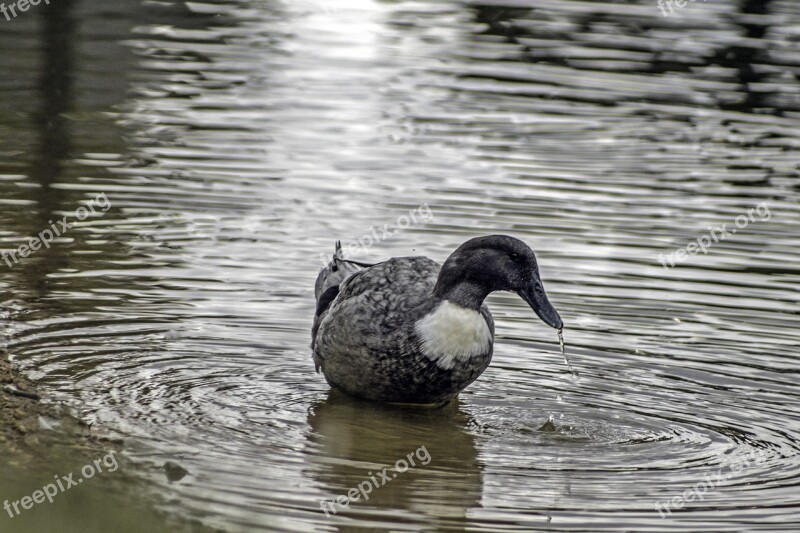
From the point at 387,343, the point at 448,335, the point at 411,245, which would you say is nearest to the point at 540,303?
the point at 448,335

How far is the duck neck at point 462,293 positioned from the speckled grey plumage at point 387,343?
7 centimetres

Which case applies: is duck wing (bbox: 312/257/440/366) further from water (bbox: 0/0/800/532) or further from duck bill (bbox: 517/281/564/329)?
duck bill (bbox: 517/281/564/329)

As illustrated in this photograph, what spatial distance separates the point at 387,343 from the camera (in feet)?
26.6

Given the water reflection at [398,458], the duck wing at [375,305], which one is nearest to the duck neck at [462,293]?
the duck wing at [375,305]

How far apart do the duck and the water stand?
0.83 feet

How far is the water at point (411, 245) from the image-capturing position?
7.26 metres

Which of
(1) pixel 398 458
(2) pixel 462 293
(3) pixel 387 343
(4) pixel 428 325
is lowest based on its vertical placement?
(1) pixel 398 458

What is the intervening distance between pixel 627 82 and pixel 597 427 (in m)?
11.6

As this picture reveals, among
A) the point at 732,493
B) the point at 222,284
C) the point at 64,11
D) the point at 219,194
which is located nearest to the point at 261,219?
the point at 219,194

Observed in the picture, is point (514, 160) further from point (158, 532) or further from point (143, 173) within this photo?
point (158, 532)

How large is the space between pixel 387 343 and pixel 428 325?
10.6 inches

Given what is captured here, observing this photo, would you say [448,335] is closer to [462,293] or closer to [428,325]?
[428,325]

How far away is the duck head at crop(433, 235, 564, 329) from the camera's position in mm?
8141

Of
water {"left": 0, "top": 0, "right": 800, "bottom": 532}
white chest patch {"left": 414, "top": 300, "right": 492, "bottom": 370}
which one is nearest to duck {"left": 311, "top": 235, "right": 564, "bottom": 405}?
white chest patch {"left": 414, "top": 300, "right": 492, "bottom": 370}
